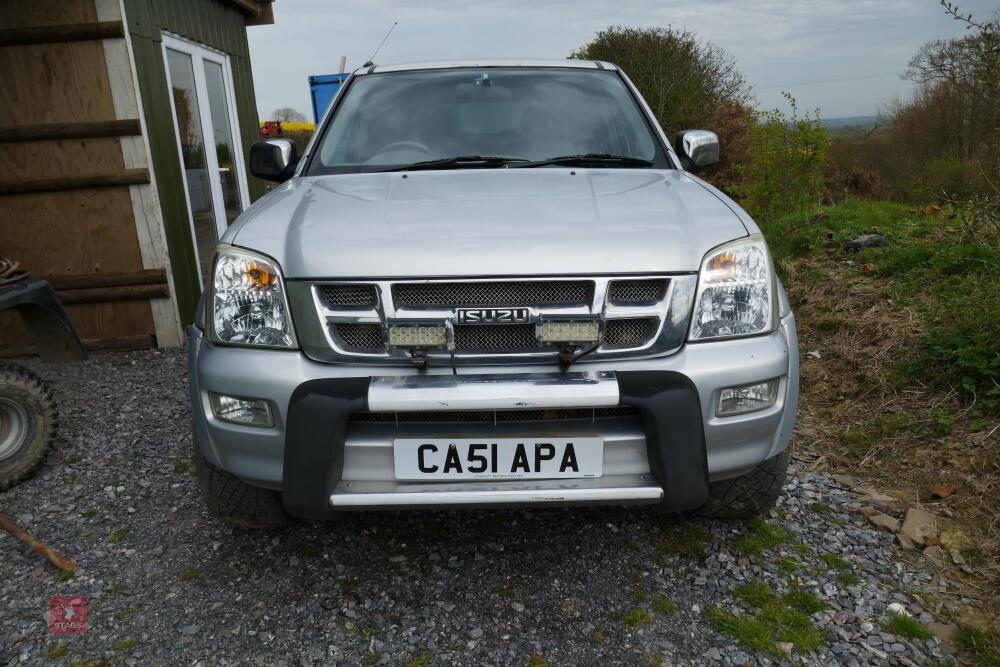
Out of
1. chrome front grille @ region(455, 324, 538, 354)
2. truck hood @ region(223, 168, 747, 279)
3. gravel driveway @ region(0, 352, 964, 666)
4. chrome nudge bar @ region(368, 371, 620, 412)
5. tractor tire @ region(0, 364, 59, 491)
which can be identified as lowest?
gravel driveway @ region(0, 352, 964, 666)

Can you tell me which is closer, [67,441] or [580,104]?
[580,104]

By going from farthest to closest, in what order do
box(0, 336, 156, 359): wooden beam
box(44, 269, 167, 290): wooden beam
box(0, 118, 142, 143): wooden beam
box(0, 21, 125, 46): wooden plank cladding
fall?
box(0, 336, 156, 359): wooden beam → box(44, 269, 167, 290): wooden beam → box(0, 118, 142, 143): wooden beam → box(0, 21, 125, 46): wooden plank cladding

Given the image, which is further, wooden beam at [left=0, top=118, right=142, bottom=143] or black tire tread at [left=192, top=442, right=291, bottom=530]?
wooden beam at [left=0, top=118, right=142, bottom=143]

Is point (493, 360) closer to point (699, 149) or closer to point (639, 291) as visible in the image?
point (639, 291)

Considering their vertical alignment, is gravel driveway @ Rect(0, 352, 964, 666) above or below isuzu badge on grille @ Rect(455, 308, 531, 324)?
below

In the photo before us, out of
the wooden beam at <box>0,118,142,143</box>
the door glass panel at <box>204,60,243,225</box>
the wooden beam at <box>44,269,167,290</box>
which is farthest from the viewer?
the door glass panel at <box>204,60,243,225</box>

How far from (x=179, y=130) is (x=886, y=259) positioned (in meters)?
5.40

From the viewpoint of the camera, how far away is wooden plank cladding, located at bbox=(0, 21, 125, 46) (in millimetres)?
4793

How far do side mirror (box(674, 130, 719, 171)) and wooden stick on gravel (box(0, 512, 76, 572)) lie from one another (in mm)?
2922

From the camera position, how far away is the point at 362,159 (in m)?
3.15

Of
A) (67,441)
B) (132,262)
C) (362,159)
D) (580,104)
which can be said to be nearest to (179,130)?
(132,262)

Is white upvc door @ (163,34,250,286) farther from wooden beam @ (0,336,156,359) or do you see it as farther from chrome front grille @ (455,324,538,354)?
chrome front grille @ (455,324,538,354)

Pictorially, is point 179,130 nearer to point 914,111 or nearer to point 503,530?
point 503,530

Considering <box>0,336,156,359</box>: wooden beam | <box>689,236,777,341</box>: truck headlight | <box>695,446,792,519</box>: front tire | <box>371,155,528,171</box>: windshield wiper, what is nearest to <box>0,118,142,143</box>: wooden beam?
<box>0,336,156,359</box>: wooden beam
